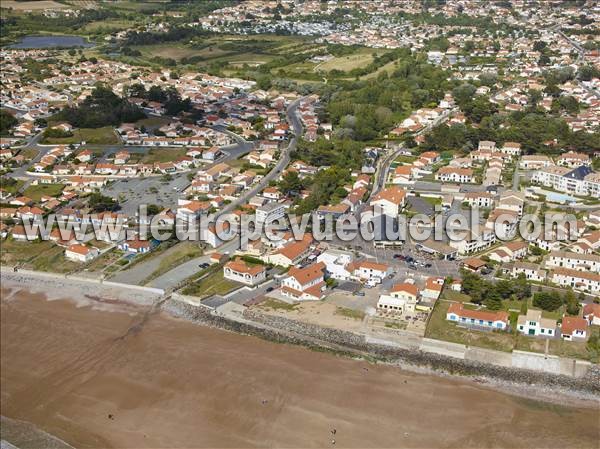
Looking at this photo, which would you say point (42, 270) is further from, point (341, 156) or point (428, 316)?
point (341, 156)

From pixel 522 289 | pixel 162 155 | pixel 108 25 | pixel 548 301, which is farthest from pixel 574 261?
pixel 108 25

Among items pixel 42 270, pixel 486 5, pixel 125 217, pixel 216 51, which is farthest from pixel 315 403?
pixel 486 5

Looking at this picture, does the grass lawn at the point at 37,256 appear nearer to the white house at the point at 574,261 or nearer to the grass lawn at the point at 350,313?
the grass lawn at the point at 350,313

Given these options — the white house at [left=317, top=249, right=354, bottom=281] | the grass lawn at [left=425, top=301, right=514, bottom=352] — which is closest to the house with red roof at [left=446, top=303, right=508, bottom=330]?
the grass lawn at [left=425, top=301, right=514, bottom=352]

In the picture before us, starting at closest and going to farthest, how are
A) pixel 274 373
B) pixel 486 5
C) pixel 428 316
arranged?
pixel 274 373
pixel 428 316
pixel 486 5

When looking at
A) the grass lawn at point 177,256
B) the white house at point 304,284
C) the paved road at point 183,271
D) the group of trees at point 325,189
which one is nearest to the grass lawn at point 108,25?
the group of trees at point 325,189

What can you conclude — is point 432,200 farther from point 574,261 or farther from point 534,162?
point 574,261
